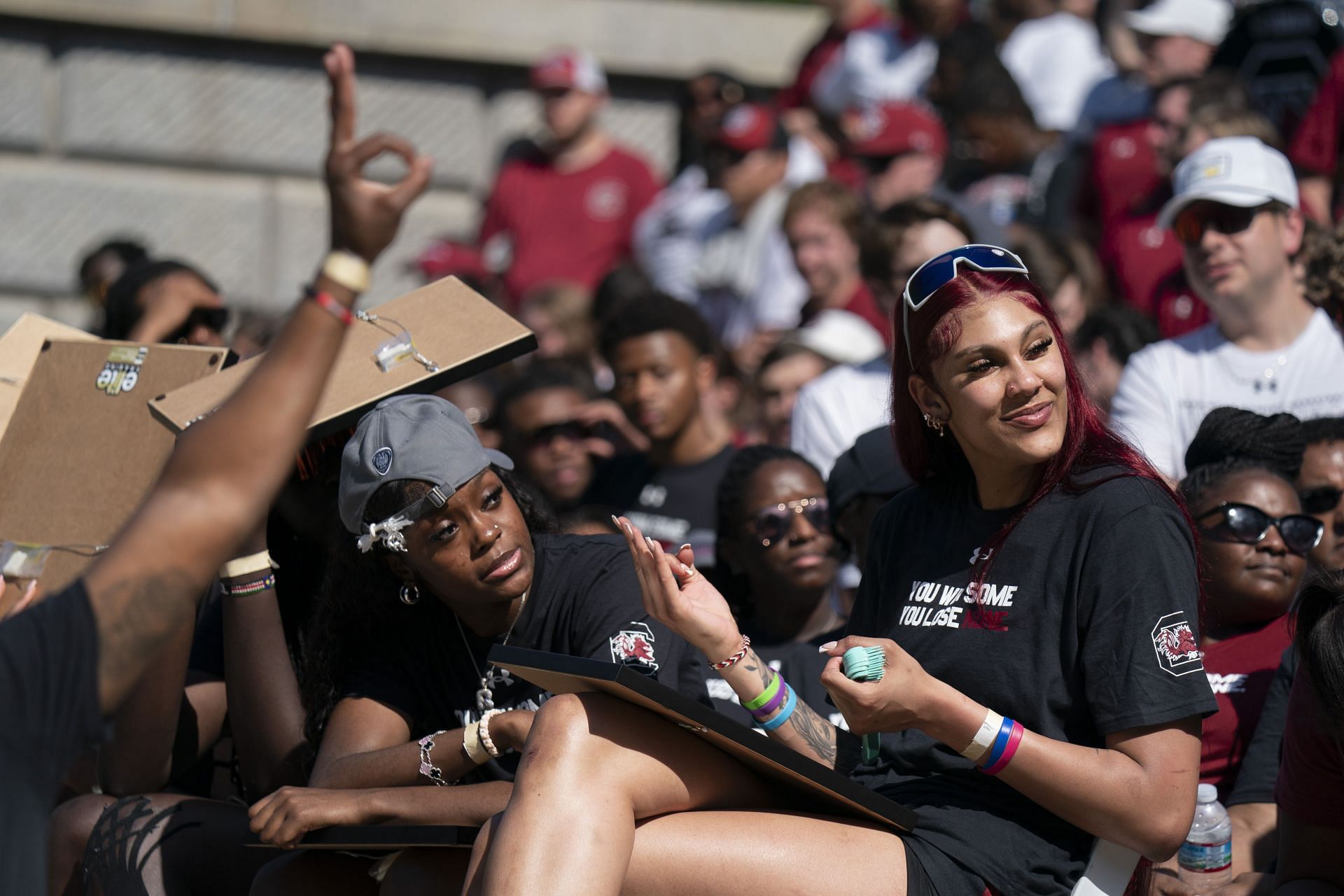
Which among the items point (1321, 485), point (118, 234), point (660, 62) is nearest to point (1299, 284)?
point (1321, 485)

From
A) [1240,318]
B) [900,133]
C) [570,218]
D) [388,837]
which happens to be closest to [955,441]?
[388,837]

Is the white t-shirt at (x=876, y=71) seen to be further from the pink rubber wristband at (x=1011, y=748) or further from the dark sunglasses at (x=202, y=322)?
the pink rubber wristband at (x=1011, y=748)

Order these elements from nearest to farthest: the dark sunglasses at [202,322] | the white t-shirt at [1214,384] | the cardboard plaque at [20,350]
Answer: the cardboard plaque at [20,350]
the white t-shirt at [1214,384]
the dark sunglasses at [202,322]

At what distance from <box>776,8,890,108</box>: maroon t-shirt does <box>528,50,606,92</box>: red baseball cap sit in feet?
3.69

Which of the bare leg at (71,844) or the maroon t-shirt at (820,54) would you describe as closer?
the bare leg at (71,844)

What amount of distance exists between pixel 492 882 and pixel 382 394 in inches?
51.1

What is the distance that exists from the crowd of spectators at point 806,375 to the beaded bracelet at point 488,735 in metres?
0.03

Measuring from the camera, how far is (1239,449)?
3.97 m

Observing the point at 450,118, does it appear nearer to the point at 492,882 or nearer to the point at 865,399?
the point at 865,399

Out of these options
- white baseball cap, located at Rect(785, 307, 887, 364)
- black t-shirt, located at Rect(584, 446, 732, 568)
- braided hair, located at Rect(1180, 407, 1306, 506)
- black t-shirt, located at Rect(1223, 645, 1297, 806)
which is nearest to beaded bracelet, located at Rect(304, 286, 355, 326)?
black t-shirt, located at Rect(1223, 645, 1297, 806)

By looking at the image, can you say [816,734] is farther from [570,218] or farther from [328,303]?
[570,218]

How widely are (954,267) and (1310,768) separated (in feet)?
3.65

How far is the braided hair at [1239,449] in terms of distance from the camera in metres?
3.81

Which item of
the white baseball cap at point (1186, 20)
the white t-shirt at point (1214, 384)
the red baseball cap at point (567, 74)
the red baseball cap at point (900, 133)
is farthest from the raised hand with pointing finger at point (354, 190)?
the red baseball cap at point (567, 74)
